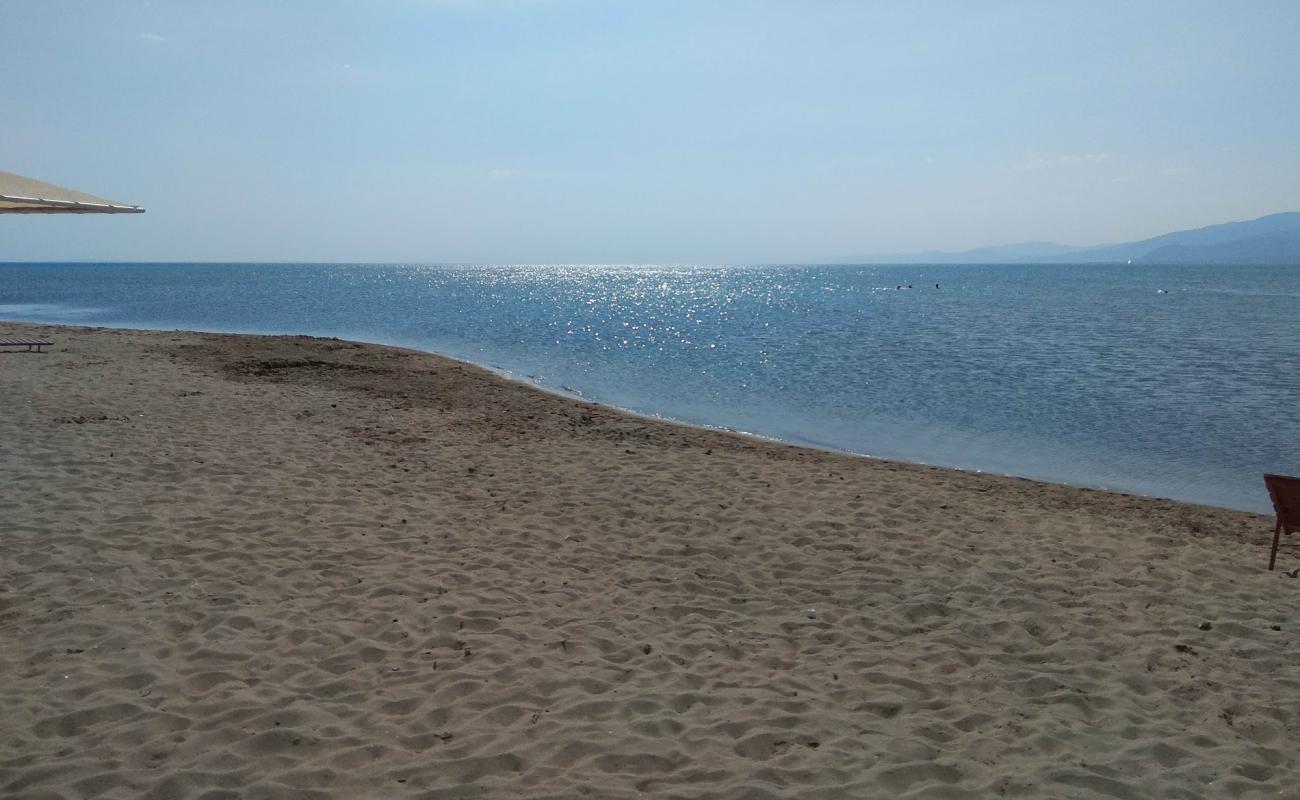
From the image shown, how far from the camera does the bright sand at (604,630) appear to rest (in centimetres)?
407

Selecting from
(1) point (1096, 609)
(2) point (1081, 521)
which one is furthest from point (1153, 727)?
(2) point (1081, 521)

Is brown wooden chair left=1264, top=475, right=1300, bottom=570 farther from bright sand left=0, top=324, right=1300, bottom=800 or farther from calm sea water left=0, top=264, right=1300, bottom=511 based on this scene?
calm sea water left=0, top=264, right=1300, bottom=511

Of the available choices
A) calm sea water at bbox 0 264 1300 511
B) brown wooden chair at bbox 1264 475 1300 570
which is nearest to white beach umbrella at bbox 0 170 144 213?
calm sea water at bbox 0 264 1300 511

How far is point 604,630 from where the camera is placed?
224 inches

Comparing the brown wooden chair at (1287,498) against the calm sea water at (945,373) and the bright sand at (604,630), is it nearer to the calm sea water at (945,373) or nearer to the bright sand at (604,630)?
the bright sand at (604,630)

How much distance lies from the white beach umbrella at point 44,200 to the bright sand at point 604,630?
2820 millimetres

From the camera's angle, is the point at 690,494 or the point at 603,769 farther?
the point at 690,494

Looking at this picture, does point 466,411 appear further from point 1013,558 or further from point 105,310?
point 105,310

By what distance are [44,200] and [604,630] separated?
26.9ft

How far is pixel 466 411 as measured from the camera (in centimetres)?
1476

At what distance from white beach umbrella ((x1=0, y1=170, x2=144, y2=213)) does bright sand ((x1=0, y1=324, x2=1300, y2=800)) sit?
111 inches

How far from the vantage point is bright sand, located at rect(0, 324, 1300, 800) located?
4.07 metres

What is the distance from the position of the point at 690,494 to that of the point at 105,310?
2044 inches

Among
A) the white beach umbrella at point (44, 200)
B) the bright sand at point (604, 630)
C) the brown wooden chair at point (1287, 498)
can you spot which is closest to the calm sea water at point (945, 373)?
the bright sand at point (604, 630)
